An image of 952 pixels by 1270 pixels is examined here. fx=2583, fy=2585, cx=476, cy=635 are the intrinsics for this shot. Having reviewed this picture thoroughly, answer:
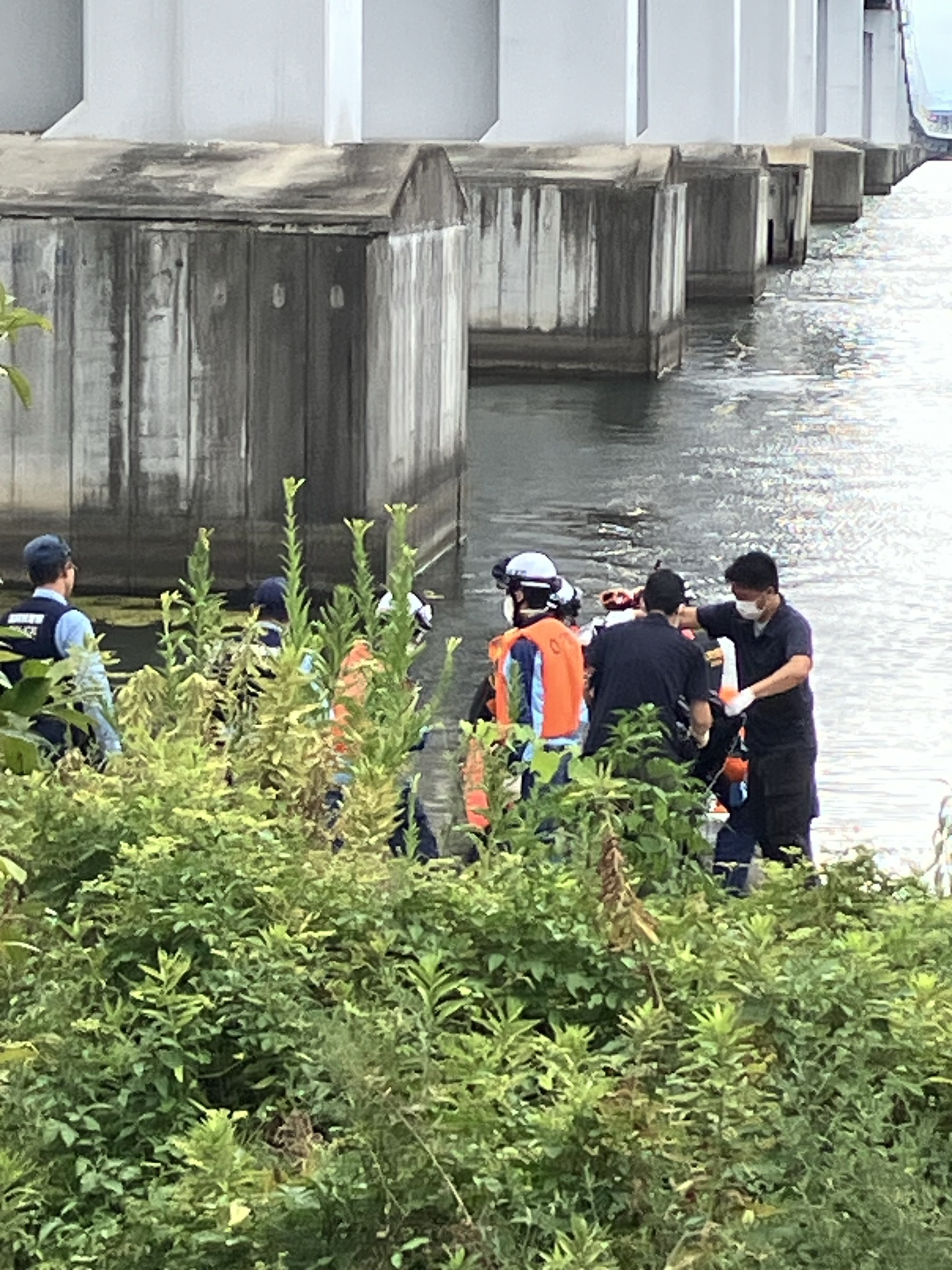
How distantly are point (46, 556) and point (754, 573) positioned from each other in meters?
2.43

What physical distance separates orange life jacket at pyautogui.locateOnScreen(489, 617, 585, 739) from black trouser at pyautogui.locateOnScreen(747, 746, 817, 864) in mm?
698

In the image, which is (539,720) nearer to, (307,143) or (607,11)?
(307,143)

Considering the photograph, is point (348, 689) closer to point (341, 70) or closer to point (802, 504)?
point (341, 70)

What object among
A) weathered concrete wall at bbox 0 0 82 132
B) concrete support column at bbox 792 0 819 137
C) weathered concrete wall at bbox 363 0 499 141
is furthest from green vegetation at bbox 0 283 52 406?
concrete support column at bbox 792 0 819 137

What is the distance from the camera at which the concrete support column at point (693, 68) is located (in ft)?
150

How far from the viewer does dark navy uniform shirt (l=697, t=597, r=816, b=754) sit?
9016mm

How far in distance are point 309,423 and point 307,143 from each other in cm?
234

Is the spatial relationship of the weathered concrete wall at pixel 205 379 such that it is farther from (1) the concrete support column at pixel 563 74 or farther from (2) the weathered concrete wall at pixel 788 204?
(2) the weathered concrete wall at pixel 788 204

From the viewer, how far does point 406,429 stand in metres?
16.5

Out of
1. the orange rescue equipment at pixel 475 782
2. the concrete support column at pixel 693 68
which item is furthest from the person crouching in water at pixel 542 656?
the concrete support column at pixel 693 68

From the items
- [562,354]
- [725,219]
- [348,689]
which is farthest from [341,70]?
[725,219]

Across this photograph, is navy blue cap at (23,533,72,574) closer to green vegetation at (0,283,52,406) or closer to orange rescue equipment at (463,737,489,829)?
orange rescue equipment at (463,737,489,829)

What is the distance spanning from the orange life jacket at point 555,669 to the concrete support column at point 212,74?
8827 millimetres

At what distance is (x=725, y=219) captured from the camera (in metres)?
45.3
